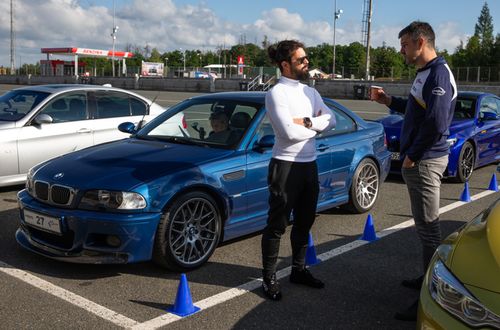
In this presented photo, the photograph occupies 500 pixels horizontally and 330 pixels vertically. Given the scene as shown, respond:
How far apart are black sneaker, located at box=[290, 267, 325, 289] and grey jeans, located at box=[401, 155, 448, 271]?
83 cm

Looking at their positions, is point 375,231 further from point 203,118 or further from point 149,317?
point 149,317

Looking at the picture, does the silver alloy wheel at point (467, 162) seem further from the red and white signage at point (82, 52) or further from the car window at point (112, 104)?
the red and white signage at point (82, 52)

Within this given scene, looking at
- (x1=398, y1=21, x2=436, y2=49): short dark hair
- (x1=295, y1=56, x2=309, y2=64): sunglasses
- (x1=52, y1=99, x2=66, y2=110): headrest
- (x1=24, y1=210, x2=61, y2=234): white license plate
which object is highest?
(x1=398, y1=21, x2=436, y2=49): short dark hair

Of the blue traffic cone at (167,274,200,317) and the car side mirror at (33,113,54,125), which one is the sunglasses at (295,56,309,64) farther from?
the car side mirror at (33,113,54,125)

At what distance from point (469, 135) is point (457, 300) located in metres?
7.05

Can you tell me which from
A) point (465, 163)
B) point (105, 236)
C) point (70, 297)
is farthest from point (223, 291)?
point (465, 163)

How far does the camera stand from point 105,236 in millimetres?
4242

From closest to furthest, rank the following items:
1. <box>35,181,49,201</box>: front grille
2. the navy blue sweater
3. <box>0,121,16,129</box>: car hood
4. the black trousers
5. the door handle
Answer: the navy blue sweater
the black trousers
<box>35,181,49,201</box>: front grille
the door handle
<box>0,121,16,129</box>: car hood

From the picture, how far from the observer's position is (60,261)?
15.3 feet

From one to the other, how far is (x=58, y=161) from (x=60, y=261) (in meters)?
0.90

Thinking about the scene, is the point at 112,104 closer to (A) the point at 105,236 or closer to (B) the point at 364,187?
(B) the point at 364,187

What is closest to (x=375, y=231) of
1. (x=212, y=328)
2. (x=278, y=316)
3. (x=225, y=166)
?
(x=225, y=166)

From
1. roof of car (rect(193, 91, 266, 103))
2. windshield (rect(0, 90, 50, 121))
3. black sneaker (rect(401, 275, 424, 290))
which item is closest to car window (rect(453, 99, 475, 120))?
roof of car (rect(193, 91, 266, 103))

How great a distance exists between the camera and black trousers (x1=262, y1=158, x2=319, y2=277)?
3.81 metres
